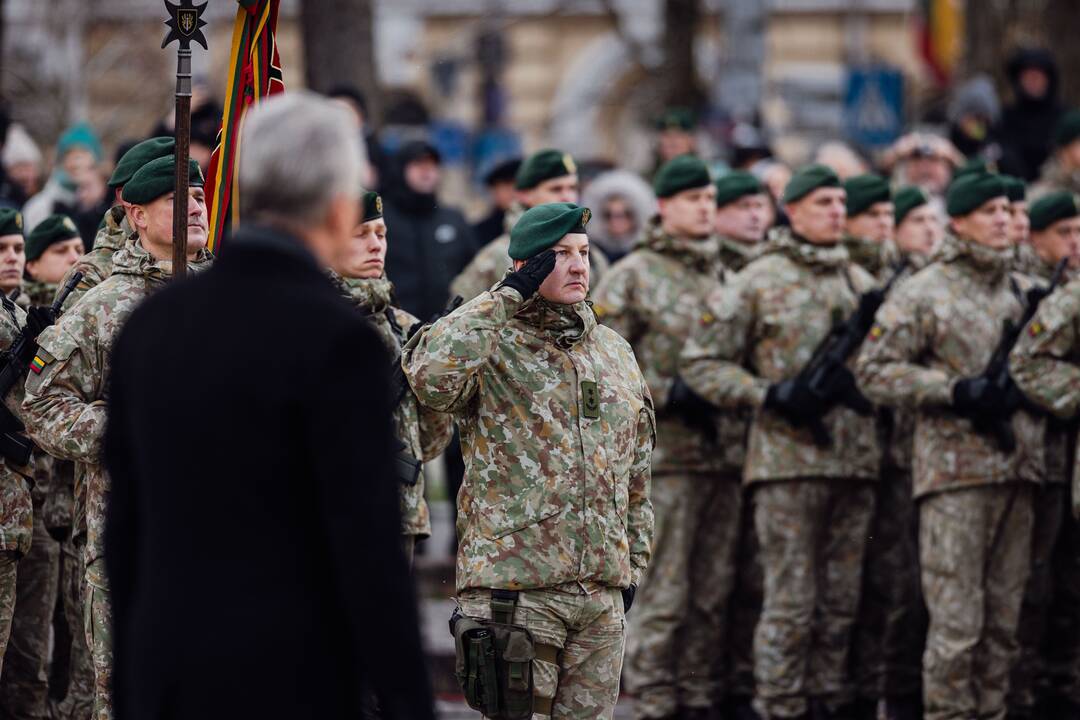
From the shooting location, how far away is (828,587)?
30.1ft

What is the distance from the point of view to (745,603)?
971cm

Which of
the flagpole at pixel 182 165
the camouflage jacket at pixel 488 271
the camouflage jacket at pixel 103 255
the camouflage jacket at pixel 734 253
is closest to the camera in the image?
the flagpole at pixel 182 165

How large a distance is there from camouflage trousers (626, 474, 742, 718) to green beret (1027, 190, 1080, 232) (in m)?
1.94

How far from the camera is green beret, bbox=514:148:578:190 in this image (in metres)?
9.79

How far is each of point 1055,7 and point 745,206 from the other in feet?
37.0

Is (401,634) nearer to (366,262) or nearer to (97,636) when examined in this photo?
(97,636)

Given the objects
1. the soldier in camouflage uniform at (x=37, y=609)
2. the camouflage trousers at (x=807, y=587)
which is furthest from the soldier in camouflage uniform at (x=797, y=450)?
the soldier in camouflage uniform at (x=37, y=609)

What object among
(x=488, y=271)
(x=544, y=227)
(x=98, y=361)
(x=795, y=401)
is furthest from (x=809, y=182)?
(x=98, y=361)

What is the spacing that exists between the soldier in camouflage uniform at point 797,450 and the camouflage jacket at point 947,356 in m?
0.39

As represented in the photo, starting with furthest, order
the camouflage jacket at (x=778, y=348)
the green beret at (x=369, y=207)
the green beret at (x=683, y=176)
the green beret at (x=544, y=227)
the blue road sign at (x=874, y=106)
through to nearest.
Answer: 1. the blue road sign at (x=874, y=106)
2. the green beret at (x=683, y=176)
3. the camouflage jacket at (x=778, y=348)
4. the green beret at (x=369, y=207)
5. the green beret at (x=544, y=227)

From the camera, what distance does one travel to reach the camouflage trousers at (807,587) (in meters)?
8.98

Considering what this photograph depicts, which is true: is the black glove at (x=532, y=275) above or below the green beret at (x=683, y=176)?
below

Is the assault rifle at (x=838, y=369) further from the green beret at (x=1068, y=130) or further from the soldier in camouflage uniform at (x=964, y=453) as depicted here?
the green beret at (x=1068, y=130)

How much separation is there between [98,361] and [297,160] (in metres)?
2.94
